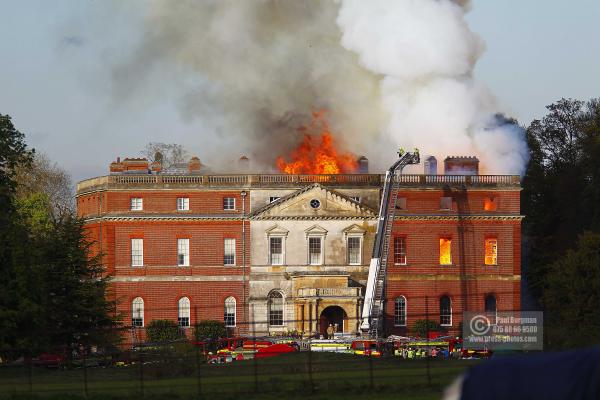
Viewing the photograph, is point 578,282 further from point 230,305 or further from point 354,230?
point 230,305

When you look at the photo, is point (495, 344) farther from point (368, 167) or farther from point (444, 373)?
point (368, 167)

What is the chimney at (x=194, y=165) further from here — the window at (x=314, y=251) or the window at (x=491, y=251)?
the window at (x=491, y=251)

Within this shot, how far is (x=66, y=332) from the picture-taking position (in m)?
43.8

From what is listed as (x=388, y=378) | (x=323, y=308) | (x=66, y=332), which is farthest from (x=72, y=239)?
(x=323, y=308)

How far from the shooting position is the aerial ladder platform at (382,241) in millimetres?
75125

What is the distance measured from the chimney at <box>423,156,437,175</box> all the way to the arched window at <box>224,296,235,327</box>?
45.2 feet

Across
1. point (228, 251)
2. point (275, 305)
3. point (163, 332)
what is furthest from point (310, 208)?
point (163, 332)

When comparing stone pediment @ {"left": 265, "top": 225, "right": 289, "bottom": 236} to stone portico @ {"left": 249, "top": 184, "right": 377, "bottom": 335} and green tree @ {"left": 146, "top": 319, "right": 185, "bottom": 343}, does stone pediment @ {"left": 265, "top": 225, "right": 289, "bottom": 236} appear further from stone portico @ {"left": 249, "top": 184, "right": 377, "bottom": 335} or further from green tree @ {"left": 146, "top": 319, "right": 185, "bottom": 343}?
green tree @ {"left": 146, "top": 319, "right": 185, "bottom": 343}

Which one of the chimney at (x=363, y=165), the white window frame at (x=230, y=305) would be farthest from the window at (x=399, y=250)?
the white window frame at (x=230, y=305)

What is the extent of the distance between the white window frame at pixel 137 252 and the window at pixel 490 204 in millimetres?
19576

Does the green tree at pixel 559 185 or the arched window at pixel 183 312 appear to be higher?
the green tree at pixel 559 185

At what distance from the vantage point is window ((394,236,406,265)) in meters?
80.3

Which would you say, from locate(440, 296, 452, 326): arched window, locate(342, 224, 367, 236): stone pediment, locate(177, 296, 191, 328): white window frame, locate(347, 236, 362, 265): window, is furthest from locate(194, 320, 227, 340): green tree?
locate(440, 296, 452, 326): arched window

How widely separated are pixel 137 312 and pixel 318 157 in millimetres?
15816
